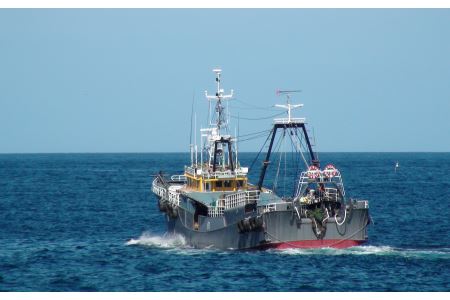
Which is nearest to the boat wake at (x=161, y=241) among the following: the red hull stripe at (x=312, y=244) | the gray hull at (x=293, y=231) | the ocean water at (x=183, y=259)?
the ocean water at (x=183, y=259)

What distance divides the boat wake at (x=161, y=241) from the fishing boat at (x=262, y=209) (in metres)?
0.61

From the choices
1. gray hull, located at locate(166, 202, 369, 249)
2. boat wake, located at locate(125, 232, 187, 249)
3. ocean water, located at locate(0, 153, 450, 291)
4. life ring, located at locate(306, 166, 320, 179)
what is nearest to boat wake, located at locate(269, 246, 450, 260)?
ocean water, located at locate(0, 153, 450, 291)

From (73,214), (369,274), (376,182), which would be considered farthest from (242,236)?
(376,182)

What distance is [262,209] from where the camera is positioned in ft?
178

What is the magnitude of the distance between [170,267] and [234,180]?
1262 cm

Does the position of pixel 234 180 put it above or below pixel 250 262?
above

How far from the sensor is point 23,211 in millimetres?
91125

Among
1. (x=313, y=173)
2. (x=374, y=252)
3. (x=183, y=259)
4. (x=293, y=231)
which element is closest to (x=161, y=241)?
(x=183, y=259)

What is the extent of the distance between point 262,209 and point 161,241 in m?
14.1

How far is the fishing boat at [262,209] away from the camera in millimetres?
54250

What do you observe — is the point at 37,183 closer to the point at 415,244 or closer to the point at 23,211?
the point at 23,211

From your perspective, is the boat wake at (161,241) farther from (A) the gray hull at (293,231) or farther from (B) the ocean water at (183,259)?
(A) the gray hull at (293,231)

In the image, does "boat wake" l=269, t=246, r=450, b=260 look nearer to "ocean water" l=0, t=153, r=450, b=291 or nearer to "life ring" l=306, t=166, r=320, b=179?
"ocean water" l=0, t=153, r=450, b=291

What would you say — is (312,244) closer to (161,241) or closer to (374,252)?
(374,252)
